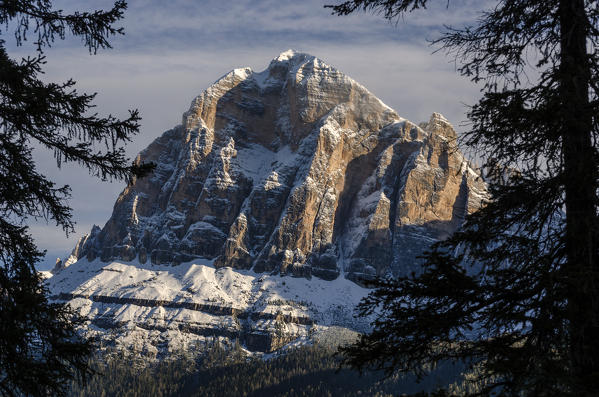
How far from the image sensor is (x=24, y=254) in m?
11.3

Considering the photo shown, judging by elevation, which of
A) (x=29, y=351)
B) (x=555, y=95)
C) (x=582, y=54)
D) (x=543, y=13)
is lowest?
(x=29, y=351)

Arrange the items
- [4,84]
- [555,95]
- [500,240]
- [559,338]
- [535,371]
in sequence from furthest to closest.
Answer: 1. [4,84]
2. [500,240]
3. [555,95]
4. [559,338]
5. [535,371]

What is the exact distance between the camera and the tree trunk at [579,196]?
27.0ft

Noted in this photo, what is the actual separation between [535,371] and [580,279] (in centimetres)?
143

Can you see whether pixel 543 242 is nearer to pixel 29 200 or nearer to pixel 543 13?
pixel 543 13

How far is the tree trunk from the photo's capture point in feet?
27.0

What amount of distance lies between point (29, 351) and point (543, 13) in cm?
1116

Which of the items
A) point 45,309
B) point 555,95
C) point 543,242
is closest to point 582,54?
point 555,95

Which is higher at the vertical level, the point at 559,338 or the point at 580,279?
the point at 580,279

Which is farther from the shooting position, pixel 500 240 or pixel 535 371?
pixel 500 240

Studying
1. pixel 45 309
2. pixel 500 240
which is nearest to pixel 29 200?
pixel 45 309

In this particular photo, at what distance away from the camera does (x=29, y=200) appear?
1138cm

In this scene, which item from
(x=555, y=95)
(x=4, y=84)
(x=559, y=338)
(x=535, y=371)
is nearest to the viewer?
(x=535, y=371)

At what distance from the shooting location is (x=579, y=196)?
902 cm
